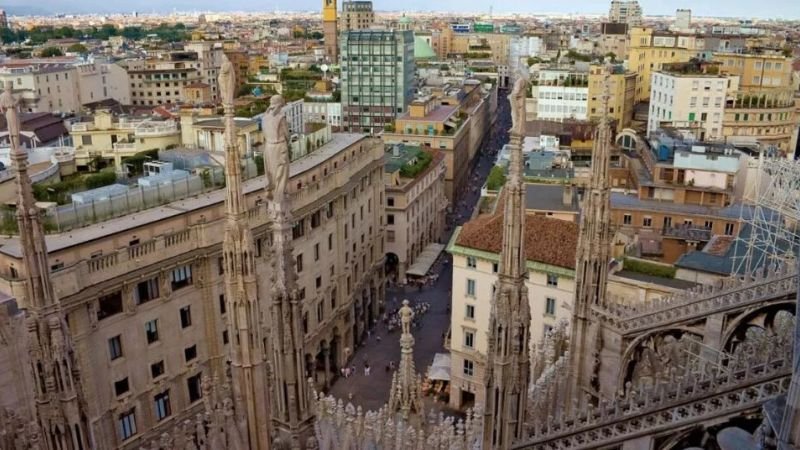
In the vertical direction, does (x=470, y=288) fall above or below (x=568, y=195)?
below

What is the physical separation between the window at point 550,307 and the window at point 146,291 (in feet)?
64.9

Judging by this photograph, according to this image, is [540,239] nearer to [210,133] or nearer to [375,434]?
[210,133]

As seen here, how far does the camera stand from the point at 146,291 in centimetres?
3212

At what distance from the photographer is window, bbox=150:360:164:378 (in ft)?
108

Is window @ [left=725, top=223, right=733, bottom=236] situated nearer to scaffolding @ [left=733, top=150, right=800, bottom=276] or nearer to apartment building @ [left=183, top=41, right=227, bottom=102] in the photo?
scaffolding @ [left=733, top=150, right=800, bottom=276]

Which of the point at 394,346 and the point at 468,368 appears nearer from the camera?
the point at 468,368

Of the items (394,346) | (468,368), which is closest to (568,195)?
(468,368)

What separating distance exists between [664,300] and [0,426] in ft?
63.1

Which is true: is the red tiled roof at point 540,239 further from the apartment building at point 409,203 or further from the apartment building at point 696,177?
the apartment building at point 409,203

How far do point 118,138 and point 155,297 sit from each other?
916 inches

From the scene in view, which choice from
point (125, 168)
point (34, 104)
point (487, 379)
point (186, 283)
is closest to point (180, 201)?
point (186, 283)

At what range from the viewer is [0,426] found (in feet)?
58.8

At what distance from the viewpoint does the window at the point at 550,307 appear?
124 ft

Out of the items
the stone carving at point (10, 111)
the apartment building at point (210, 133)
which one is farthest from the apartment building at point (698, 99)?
the stone carving at point (10, 111)
